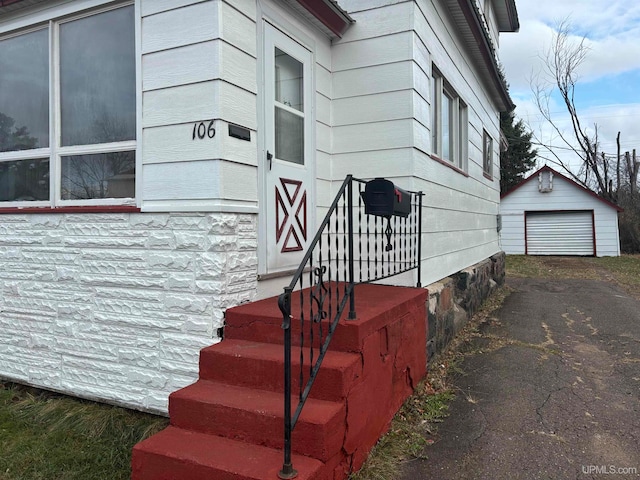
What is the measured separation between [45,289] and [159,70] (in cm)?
193

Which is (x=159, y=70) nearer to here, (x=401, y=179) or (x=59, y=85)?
(x=59, y=85)

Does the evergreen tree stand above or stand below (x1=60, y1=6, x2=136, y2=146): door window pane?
above

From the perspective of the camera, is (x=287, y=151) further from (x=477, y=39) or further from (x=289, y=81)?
(x=477, y=39)

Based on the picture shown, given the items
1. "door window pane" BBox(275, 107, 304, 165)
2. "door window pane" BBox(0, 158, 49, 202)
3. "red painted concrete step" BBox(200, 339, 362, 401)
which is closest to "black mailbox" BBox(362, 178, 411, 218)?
"door window pane" BBox(275, 107, 304, 165)

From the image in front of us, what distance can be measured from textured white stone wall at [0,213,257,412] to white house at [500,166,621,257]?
1743 centimetres

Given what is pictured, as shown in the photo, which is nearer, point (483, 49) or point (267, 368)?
point (267, 368)

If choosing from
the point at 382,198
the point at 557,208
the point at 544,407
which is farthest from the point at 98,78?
the point at 557,208

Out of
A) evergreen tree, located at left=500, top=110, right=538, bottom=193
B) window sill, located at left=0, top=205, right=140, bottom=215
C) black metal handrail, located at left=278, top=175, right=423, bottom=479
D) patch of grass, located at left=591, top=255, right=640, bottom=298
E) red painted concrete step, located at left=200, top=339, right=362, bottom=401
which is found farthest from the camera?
evergreen tree, located at left=500, top=110, right=538, bottom=193

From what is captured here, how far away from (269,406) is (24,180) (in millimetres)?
2999

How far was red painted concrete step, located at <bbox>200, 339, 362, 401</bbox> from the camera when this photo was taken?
2.66 metres

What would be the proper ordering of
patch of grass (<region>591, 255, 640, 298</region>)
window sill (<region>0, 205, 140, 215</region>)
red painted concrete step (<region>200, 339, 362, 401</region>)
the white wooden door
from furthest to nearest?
1. patch of grass (<region>591, 255, 640, 298</region>)
2. the white wooden door
3. window sill (<region>0, 205, 140, 215</region>)
4. red painted concrete step (<region>200, 339, 362, 401</region>)

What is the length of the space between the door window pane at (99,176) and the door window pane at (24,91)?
402mm

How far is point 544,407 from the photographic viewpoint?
3637 mm
